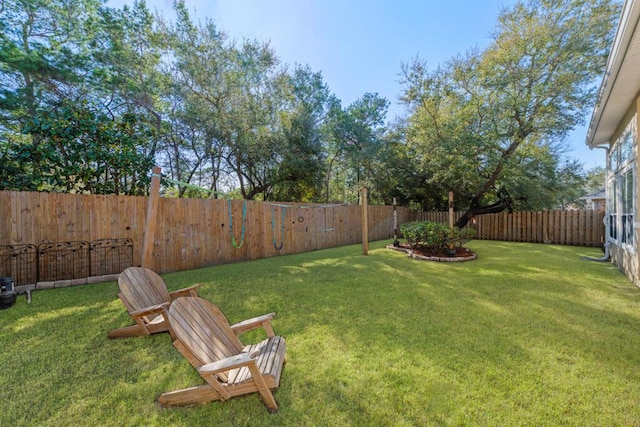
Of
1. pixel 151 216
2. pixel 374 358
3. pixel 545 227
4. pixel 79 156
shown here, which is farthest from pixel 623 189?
pixel 79 156

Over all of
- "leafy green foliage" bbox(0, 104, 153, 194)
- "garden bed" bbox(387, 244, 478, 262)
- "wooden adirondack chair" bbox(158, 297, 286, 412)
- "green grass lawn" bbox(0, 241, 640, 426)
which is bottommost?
"green grass lawn" bbox(0, 241, 640, 426)

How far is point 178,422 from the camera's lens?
160 centimetres

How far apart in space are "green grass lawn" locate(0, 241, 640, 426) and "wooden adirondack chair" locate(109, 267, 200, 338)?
12 cm

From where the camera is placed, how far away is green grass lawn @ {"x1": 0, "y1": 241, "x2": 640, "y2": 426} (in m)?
1.66

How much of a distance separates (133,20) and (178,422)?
10.8m

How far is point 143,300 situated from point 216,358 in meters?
1.52

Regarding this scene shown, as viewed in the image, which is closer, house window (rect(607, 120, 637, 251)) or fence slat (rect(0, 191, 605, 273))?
fence slat (rect(0, 191, 605, 273))

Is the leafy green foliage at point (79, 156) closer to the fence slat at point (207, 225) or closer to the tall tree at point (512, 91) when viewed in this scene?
the fence slat at point (207, 225)

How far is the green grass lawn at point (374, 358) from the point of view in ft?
5.46

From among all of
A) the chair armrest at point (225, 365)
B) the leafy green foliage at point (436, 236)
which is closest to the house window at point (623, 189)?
the leafy green foliage at point (436, 236)

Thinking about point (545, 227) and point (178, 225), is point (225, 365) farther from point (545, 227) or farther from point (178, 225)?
point (545, 227)

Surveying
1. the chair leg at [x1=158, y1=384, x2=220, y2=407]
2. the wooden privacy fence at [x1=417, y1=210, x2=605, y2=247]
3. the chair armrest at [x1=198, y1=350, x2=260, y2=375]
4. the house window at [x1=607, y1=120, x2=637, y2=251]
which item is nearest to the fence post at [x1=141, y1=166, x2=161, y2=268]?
the chair leg at [x1=158, y1=384, x2=220, y2=407]

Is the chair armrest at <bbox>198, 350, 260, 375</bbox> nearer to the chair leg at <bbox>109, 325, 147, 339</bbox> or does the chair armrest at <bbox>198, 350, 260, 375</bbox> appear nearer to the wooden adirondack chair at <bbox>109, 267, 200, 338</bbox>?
the wooden adirondack chair at <bbox>109, 267, 200, 338</bbox>

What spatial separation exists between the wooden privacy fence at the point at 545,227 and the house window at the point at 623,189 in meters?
2.87
